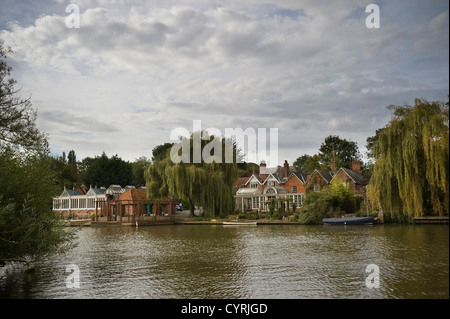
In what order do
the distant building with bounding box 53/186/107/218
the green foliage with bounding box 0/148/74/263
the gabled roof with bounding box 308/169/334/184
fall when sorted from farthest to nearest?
the distant building with bounding box 53/186/107/218
the gabled roof with bounding box 308/169/334/184
the green foliage with bounding box 0/148/74/263

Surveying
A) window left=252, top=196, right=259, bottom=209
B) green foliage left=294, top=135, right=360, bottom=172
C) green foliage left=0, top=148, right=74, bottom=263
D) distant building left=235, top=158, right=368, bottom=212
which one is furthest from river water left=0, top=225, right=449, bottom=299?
green foliage left=294, top=135, right=360, bottom=172

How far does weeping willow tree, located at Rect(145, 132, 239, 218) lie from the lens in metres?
42.9

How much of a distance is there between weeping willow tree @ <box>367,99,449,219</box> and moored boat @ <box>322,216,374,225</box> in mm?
8896

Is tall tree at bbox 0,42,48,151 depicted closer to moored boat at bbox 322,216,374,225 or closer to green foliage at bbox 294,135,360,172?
moored boat at bbox 322,216,374,225

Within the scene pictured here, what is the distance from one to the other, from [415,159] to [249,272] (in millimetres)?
11841

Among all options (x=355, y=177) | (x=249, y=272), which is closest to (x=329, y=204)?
(x=355, y=177)

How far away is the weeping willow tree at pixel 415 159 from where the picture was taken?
58.5ft

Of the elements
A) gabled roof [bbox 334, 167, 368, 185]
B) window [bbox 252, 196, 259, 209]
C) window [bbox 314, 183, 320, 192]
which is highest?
gabled roof [bbox 334, 167, 368, 185]

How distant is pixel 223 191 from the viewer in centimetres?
4456

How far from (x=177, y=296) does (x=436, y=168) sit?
12895mm

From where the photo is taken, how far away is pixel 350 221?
112ft

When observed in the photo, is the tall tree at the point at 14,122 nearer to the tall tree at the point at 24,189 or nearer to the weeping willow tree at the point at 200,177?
the tall tree at the point at 24,189
